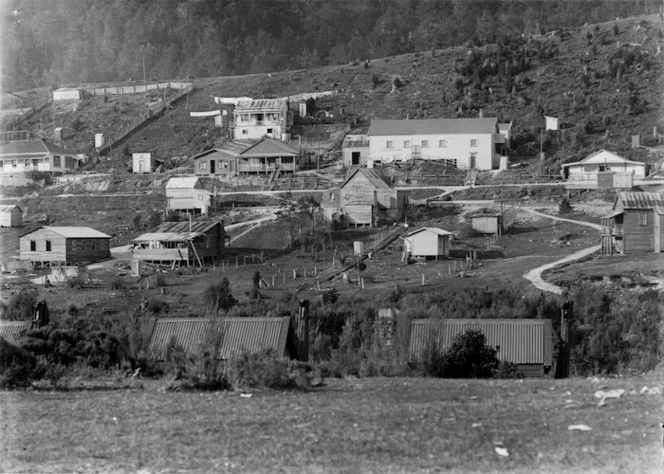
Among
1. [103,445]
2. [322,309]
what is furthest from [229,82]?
[103,445]

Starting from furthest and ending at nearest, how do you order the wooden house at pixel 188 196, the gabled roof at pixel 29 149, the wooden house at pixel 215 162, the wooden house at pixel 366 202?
1. the gabled roof at pixel 29 149
2. the wooden house at pixel 215 162
3. the wooden house at pixel 188 196
4. the wooden house at pixel 366 202

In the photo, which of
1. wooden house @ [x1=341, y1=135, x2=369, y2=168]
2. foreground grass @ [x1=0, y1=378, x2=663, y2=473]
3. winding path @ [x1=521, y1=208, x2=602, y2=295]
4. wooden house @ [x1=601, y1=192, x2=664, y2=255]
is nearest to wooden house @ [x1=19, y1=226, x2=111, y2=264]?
winding path @ [x1=521, y1=208, x2=602, y2=295]

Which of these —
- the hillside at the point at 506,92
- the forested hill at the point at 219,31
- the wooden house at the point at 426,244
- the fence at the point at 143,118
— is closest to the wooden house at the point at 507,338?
the wooden house at the point at 426,244

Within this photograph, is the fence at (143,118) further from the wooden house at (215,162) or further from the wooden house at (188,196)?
the wooden house at (188,196)

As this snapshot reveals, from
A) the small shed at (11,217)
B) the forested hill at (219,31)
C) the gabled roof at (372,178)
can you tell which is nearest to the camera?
the gabled roof at (372,178)

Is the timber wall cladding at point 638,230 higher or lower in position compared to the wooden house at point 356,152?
lower

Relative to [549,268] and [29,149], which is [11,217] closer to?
[29,149]
